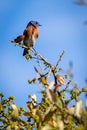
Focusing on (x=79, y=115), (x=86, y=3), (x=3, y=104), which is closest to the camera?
(x=86, y=3)

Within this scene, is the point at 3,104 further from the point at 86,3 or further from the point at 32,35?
the point at 32,35

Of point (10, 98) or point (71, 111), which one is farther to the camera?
point (10, 98)

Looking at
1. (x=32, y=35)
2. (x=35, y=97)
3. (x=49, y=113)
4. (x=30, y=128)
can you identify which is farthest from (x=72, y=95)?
(x=32, y=35)

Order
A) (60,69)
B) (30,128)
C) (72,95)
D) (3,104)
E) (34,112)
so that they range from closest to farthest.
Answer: (34,112) < (30,128) < (72,95) < (60,69) < (3,104)

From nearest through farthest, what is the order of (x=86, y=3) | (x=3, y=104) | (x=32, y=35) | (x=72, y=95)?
(x=86, y=3) → (x=72, y=95) → (x=3, y=104) → (x=32, y=35)

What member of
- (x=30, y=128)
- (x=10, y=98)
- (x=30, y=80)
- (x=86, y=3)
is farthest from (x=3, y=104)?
(x=86, y=3)

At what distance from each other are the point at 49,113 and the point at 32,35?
329 inches

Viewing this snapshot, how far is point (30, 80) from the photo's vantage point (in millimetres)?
4754

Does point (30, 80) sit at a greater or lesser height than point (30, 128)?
greater

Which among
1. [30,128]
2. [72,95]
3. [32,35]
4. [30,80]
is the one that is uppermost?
[32,35]

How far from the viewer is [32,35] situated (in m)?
11.3

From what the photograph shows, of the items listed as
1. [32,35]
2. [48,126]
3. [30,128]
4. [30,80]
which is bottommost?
[48,126]

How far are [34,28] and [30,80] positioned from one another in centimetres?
734

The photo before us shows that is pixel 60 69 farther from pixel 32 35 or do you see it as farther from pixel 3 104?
pixel 32 35
